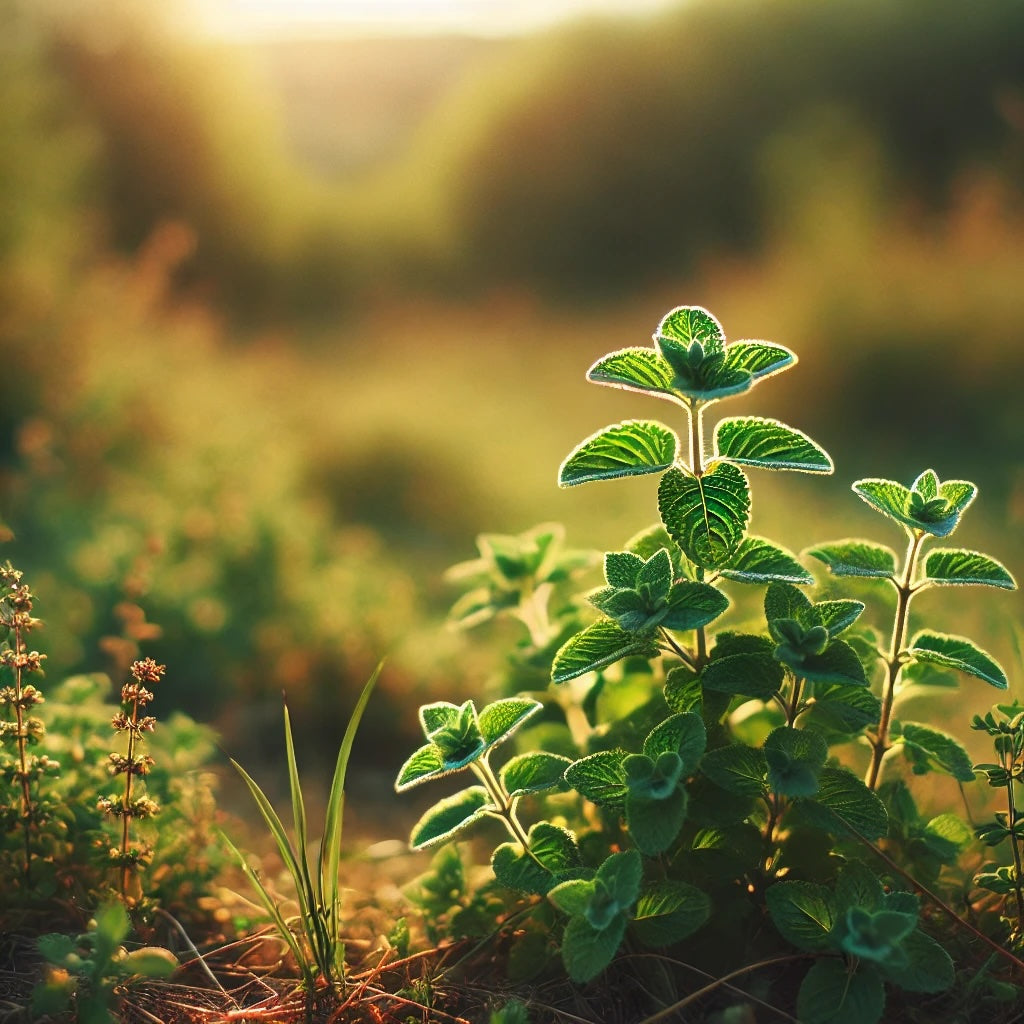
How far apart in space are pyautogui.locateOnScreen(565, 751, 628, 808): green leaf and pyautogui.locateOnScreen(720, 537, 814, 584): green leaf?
26 cm

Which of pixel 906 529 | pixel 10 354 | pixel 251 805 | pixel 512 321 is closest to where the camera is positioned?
pixel 906 529

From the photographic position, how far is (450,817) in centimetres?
120

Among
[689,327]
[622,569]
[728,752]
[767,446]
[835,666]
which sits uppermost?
[689,327]

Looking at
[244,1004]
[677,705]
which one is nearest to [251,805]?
[244,1004]

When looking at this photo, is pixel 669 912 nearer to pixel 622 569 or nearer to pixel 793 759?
pixel 793 759

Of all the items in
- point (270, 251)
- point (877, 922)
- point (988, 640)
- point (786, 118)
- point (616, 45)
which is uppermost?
point (616, 45)

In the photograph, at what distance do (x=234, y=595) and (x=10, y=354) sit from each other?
188 centimetres

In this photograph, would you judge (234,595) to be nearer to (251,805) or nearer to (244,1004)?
(251,805)

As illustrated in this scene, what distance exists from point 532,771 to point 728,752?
25 cm

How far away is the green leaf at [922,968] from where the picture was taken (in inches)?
42.1

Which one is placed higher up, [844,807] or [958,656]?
[958,656]

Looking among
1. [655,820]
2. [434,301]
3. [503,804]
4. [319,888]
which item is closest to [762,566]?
[655,820]

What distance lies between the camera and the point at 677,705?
1209 mm

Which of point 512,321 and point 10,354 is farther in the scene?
point 512,321
